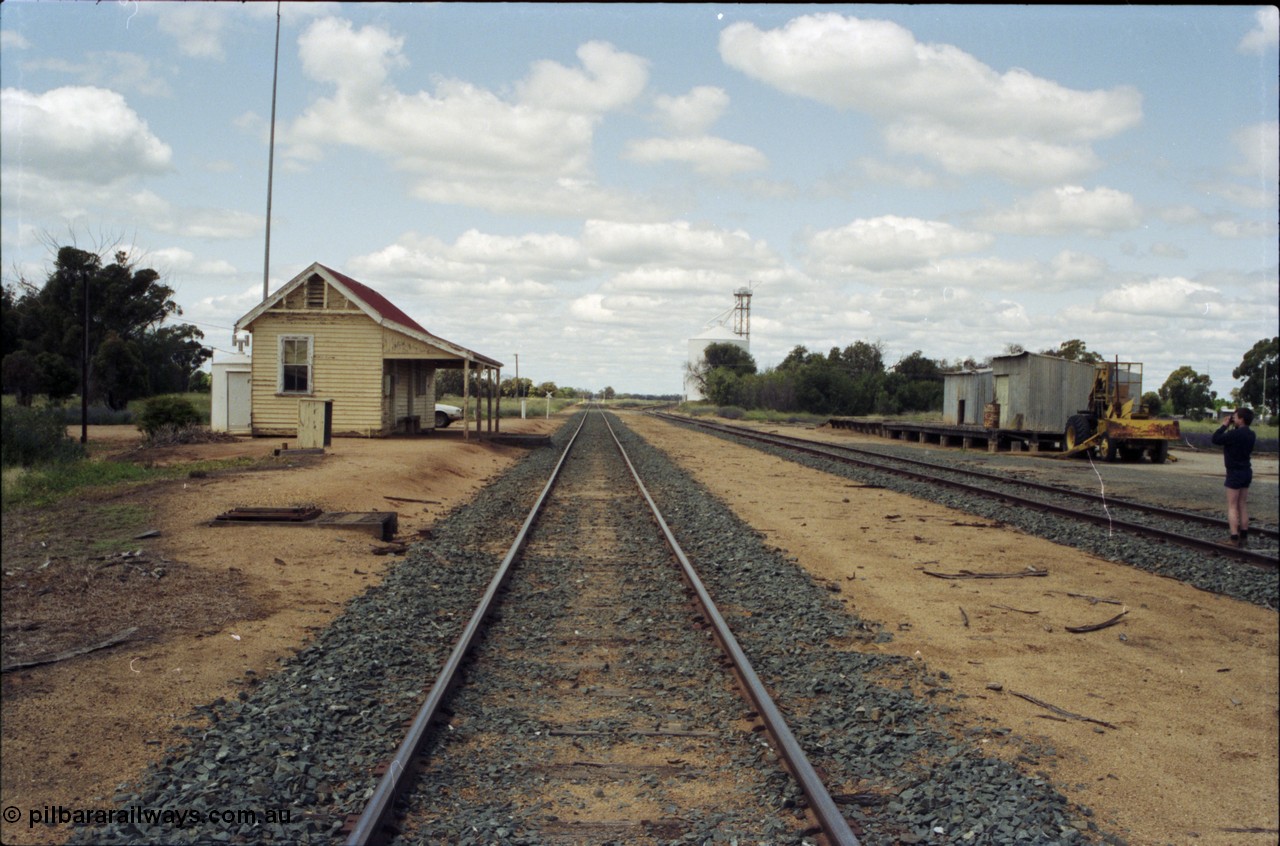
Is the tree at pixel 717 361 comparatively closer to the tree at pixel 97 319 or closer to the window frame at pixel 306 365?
the tree at pixel 97 319

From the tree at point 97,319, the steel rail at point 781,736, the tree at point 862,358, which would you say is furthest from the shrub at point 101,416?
the tree at point 862,358

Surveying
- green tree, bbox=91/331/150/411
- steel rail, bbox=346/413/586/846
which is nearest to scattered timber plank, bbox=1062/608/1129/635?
steel rail, bbox=346/413/586/846

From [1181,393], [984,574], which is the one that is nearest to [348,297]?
[984,574]

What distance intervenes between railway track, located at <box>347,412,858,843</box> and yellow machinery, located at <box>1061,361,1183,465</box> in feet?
75.6

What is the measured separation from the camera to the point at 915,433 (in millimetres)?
40312

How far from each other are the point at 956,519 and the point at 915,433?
26.4m

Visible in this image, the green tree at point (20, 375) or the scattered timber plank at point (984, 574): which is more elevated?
the green tree at point (20, 375)

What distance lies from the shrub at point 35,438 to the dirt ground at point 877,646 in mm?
1958

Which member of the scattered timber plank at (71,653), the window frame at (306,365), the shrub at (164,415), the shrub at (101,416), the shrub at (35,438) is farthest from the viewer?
the shrub at (101,416)

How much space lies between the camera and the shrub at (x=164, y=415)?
23.7 m

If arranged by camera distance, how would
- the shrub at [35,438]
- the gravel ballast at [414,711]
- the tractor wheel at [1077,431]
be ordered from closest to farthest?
the gravel ballast at [414,711] < the shrub at [35,438] < the tractor wheel at [1077,431]

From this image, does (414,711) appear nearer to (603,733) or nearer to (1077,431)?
(603,733)

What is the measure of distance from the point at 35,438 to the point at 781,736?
44.6 feet

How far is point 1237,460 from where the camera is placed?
11.7 meters
